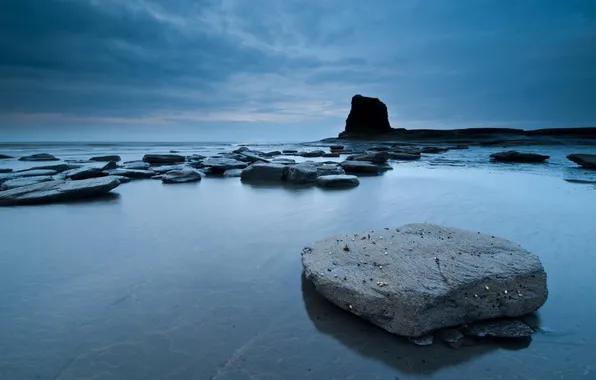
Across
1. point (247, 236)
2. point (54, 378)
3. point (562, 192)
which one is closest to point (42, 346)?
point (54, 378)

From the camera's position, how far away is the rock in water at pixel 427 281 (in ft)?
6.50

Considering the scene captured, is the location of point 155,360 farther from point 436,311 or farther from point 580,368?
point 580,368

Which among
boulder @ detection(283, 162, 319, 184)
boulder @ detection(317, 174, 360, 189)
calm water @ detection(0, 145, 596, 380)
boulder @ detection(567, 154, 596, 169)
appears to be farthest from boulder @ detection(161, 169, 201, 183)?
boulder @ detection(567, 154, 596, 169)

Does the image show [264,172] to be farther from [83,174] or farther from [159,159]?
[159,159]

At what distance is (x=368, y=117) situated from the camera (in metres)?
61.9

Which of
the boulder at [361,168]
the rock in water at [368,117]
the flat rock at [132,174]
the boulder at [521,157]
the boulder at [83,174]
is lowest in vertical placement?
the boulder at [521,157]

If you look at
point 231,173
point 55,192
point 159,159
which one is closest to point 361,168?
point 231,173

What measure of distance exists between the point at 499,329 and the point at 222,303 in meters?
1.77

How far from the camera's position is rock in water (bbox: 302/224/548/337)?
6.50ft

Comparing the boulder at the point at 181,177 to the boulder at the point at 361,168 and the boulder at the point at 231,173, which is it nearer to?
the boulder at the point at 231,173

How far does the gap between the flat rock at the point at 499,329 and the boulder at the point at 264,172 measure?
7074 millimetres

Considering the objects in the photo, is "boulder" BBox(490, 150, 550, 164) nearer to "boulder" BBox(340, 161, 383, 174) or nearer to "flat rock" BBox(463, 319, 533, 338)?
"boulder" BBox(340, 161, 383, 174)

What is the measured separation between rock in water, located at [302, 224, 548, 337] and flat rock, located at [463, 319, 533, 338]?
0.15 feet

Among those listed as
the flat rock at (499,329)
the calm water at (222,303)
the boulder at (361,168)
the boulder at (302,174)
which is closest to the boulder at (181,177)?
the boulder at (302,174)
